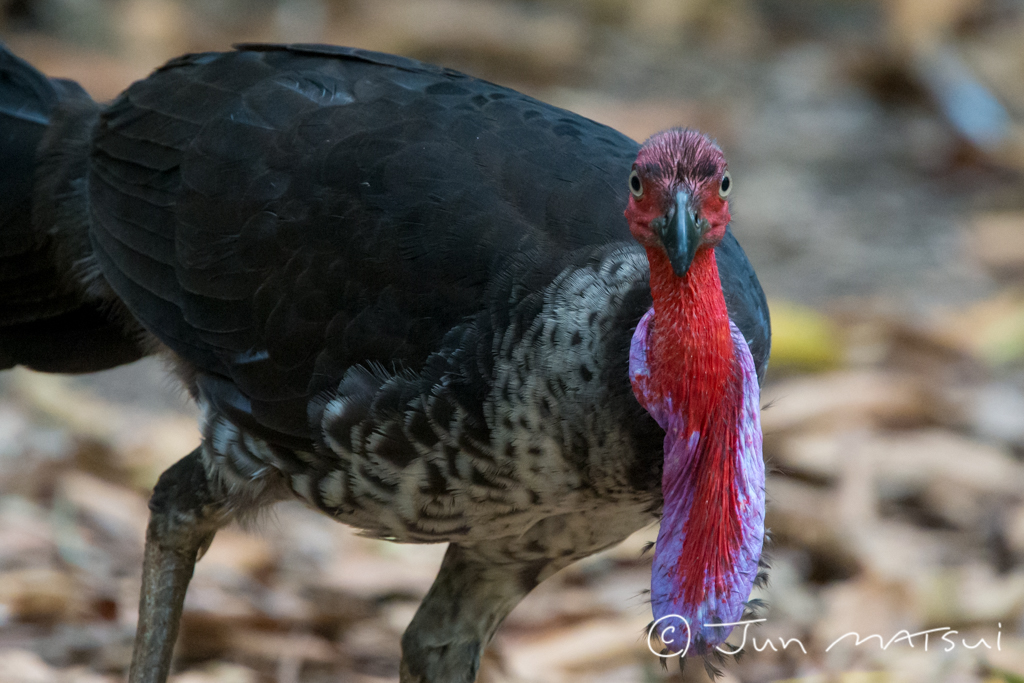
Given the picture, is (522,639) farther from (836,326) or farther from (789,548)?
(836,326)

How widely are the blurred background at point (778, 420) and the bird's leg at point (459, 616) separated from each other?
355mm

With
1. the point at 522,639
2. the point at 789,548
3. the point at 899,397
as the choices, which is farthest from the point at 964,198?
the point at 522,639

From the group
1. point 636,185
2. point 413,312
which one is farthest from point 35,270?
point 636,185

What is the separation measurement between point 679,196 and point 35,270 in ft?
5.87

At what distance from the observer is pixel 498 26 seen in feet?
27.0

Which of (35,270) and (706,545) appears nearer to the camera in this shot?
(706,545)

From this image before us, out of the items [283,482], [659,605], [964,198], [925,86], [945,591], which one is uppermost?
[925,86]

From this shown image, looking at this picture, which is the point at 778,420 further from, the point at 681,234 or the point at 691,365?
the point at 681,234

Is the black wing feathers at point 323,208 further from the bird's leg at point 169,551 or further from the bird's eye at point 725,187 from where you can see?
the bird's eye at point 725,187

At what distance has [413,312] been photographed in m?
2.75

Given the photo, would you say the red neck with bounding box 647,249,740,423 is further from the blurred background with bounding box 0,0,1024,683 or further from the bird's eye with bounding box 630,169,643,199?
the blurred background with bounding box 0,0,1024,683

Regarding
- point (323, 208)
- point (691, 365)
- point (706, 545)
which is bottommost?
point (706, 545)

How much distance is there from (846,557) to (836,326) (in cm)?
174

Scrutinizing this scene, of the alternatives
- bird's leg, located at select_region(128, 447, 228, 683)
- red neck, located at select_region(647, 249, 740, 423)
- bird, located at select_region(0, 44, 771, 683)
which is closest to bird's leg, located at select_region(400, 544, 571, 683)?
bird, located at select_region(0, 44, 771, 683)
